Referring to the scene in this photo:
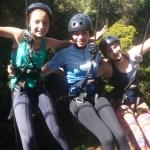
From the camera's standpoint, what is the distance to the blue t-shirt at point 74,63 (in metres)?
2.37

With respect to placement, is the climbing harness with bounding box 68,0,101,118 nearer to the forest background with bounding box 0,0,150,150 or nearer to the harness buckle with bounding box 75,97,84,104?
the harness buckle with bounding box 75,97,84,104

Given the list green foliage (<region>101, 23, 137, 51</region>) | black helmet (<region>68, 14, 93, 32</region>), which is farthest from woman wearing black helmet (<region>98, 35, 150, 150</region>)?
green foliage (<region>101, 23, 137, 51</region>)

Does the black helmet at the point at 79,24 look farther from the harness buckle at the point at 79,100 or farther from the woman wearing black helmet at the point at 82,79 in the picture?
the harness buckle at the point at 79,100

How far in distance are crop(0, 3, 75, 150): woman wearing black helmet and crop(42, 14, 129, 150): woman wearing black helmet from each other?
217 mm

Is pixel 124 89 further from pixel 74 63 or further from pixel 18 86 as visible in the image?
pixel 18 86

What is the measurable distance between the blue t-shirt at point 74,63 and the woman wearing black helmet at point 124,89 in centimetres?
19

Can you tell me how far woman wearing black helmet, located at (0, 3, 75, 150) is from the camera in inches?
82.9

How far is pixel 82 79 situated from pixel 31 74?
0.46 meters

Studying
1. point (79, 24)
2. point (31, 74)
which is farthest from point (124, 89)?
point (31, 74)

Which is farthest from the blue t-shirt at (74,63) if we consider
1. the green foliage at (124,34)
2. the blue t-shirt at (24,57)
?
the green foliage at (124,34)

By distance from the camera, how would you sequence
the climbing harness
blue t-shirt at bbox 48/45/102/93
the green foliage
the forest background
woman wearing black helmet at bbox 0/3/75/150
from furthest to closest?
the green foliage
the forest background
blue t-shirt at bbox 48/45/102/93
the climbing harness
woman wearing black helmet at bbox 0/3/75/150

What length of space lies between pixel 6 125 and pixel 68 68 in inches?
164

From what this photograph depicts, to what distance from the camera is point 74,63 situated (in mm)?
2381

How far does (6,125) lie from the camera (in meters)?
6.07
